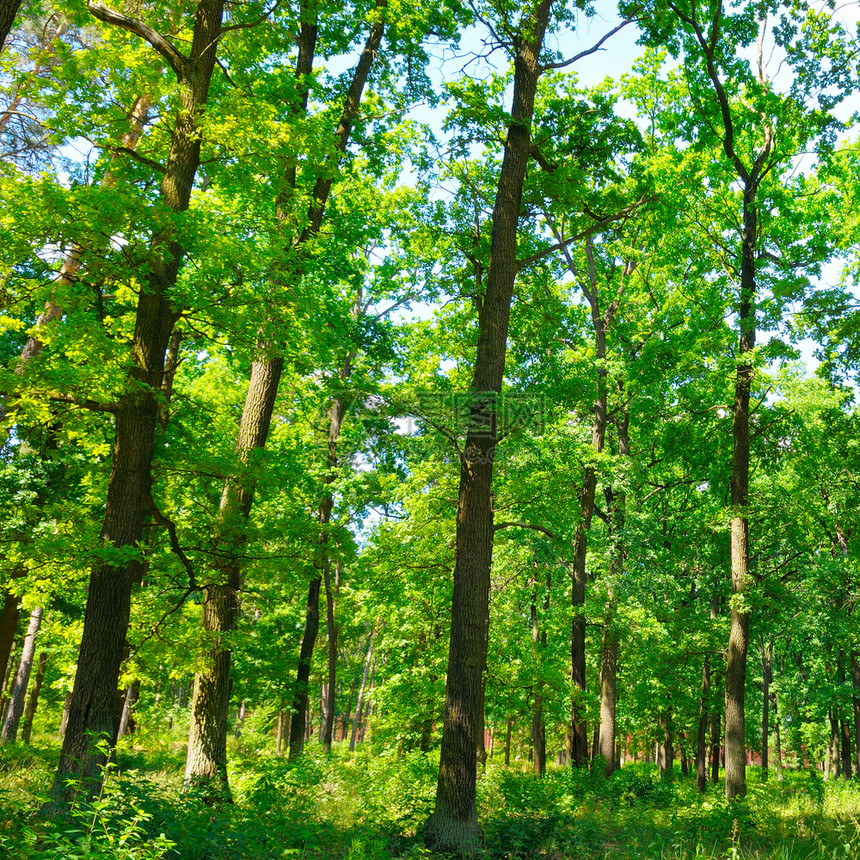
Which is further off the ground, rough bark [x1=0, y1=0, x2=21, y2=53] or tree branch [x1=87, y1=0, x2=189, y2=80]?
tree branch [x1=87, y1=0, x2=189, y2=80]

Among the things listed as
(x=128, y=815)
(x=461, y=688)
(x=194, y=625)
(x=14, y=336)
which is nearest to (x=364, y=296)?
(x=14, y=336)

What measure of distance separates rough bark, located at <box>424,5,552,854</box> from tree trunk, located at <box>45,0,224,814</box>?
4209 mm

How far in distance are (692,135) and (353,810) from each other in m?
15.4

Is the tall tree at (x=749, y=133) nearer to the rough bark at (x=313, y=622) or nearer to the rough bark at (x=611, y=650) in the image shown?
the rough bark at (x=611, y=650)

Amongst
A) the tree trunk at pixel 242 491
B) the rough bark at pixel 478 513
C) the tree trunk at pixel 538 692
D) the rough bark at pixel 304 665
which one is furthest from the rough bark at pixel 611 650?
the tree trunk at pixel 242 491

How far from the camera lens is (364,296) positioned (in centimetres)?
2189

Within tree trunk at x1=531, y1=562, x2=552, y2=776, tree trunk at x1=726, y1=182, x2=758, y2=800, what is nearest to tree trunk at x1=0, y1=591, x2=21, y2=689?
tree trunk at x1=531, y1=562, x2=552, y2=776

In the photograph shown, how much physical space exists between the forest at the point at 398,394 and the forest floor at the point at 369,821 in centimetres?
10

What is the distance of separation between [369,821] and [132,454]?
617 centimetres

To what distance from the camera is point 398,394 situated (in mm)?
9711

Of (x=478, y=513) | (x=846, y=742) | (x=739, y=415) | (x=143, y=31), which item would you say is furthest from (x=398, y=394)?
(x=846, y=742)

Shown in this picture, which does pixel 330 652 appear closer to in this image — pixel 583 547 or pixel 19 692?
pixel 19 692

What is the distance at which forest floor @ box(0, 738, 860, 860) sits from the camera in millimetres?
6059

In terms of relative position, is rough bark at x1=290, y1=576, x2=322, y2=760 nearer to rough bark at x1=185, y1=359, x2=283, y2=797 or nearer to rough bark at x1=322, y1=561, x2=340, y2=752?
rough bark at x1=322, y1=561, x2=340, y2=752
